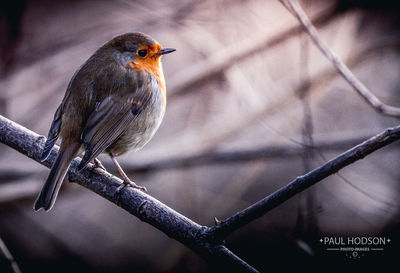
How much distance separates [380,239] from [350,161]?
6.30 ft

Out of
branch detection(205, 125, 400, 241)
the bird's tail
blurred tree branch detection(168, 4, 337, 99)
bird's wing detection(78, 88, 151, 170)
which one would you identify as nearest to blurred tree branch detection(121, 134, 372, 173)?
blurred tree branch detection(168, 4, 337, 99)

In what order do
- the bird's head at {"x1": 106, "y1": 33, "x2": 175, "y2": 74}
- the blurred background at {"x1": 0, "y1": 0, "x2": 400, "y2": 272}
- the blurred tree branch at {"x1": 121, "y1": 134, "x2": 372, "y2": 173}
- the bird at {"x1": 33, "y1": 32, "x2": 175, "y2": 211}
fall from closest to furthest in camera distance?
the bird at {"x1": 33, "y1": 32, "x2": 175, "y2": 211}, the bird's head at {"x1": 106, "y1": 33, "x2": 175, "y2": 74}, the blurred tree branch at {"x1": 121, "y1": 134, "x2": 372, "y2": 173}, the blurred background at {"x1": 0, "y1": 0, "x2": 400, "y2": 272}

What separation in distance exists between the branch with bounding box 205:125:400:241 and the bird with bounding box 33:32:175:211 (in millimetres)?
951

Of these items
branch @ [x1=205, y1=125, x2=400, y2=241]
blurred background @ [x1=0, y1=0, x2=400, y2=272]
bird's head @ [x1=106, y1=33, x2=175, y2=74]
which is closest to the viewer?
branch @ [x1=205, y1=125, x2=400, y2=241]

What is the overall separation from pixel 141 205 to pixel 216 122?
91.4 inches

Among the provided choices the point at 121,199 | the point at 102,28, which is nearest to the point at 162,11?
the point at 102,28

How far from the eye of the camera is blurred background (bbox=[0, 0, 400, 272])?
3816 mm

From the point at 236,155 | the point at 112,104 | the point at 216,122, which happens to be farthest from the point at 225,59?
the point at 112,104

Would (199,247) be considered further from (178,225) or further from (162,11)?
(162,11)

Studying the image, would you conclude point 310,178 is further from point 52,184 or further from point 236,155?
point 236,155

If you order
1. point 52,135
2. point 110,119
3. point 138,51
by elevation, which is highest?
point 138,51

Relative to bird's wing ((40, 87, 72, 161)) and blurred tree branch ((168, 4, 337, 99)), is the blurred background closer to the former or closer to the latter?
blurred tree branch ((168, 4, 337, 99))

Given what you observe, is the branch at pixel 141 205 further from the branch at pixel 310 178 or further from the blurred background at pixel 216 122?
the blurred background at pixel 216 122

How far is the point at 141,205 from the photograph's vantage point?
7.29 feet
